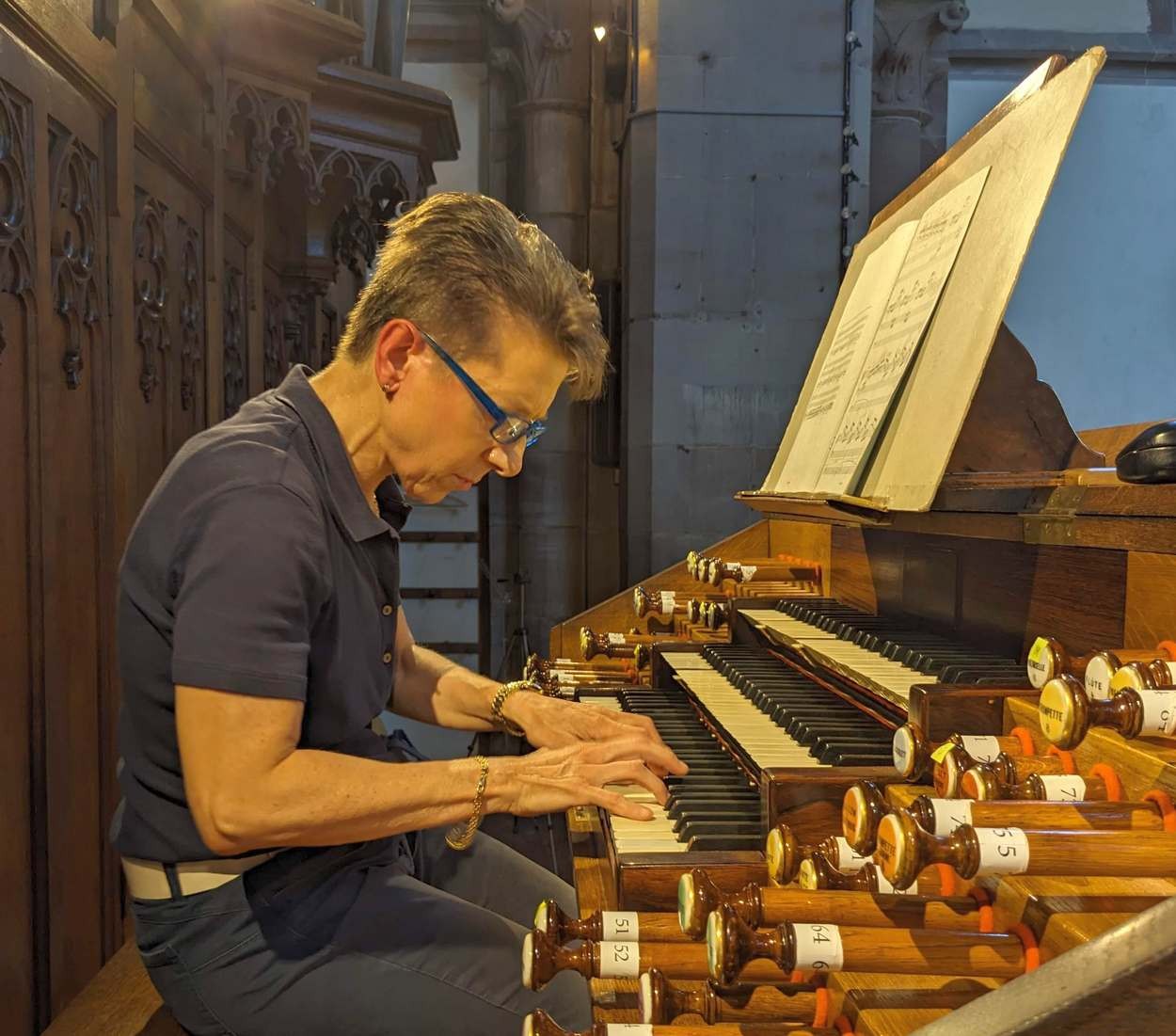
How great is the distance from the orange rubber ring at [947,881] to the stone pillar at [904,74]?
5.95m

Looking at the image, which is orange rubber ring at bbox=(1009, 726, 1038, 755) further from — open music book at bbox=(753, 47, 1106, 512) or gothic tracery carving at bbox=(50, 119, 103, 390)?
gothic tracery carving at bbox=(50, 119, 103, 390)

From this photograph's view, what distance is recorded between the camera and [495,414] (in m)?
1.61

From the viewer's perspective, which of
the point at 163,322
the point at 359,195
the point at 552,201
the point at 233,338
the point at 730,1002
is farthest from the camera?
the point at 552,201

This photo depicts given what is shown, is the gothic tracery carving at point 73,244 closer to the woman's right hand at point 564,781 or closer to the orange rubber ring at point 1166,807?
the woman's right hand at point 564,781

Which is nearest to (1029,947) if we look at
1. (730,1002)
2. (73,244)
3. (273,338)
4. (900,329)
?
(730,1002)

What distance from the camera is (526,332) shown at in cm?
159

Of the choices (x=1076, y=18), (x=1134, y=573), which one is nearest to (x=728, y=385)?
(x=1076, y=18)

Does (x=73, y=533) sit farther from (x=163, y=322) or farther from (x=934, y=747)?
(x=934, y=747)

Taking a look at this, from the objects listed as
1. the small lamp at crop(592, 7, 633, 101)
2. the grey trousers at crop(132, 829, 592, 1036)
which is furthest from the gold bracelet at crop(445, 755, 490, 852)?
the small lamp at crop(592, 7, 633, 101)

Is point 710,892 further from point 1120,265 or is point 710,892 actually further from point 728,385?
point 1120,265

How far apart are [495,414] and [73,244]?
1.46 meters

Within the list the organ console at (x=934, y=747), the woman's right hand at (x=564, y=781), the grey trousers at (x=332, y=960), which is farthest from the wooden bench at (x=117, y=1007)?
the organ console at (x=934, y=747)

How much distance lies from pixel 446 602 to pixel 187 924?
6238mm

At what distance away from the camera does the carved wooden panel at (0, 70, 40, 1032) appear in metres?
2.12
